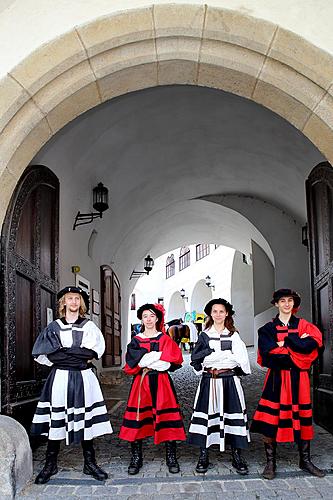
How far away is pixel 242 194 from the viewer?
39.2 feet

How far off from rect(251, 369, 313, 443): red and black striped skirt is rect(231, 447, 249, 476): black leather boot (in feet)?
0.76

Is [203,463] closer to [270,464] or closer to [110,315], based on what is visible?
[270,464]

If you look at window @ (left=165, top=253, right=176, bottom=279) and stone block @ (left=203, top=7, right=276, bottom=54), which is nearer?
stone block @ (left=203, top=7, right=276, bottom=54)

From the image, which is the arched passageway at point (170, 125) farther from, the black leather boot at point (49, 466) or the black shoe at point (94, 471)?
the black shoe at point (94, 471)

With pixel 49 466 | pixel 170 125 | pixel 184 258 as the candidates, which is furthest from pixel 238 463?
pixel 184 258

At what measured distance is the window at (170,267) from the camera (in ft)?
129

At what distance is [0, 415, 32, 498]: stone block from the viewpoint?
3.79 metres

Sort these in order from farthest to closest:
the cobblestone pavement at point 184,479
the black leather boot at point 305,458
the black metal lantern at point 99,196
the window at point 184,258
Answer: the window at point 184,258, the black metal lantern at point 99,196, the black leather boot at point 305,458, the cobblestone pavement at point 184,479

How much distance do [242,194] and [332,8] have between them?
304 inches

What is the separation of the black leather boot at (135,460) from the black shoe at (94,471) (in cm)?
22

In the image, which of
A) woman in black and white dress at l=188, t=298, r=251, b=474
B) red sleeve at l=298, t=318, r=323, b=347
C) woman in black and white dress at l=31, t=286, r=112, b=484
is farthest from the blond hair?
red sleeve at l=298, t=318, r=323, b=347

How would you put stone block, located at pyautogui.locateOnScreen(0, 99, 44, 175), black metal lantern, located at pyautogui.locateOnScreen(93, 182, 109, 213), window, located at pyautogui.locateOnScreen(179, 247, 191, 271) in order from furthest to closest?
1. window, located at pyautogui.locateOnScreen(179, 247, 191, 271)
2. black metal lantern, located at pyautogui.locateOnScreen(93, 182, 109, 213)
3. stone block, located at pyautogui.locateOnScreen(0, 99, 44, 175)

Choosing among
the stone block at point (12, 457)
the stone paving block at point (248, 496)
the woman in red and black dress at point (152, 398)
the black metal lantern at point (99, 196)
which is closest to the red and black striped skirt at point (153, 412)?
the woman in red and black dress at point (152, 398)

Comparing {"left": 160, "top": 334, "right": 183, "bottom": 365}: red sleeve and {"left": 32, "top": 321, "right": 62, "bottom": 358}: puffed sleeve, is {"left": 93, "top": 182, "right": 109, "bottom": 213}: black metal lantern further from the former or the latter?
{"left": 32, "top": 321, "right": 62, "bottom": 358}: puffed sleeve
